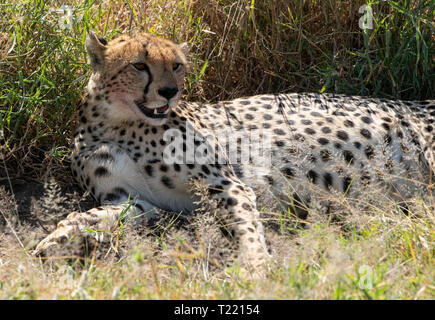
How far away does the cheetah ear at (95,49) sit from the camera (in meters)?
3.28

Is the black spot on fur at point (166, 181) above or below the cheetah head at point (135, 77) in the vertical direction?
below

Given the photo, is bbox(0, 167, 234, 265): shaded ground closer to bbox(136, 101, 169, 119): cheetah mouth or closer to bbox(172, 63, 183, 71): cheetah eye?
bbox(136, 101, 169, 119): cheetah mouth

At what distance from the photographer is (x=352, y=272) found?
2205 mm

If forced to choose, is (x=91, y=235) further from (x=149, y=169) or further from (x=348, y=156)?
(x=348, y=156)

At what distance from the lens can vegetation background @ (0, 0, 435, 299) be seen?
2.21m

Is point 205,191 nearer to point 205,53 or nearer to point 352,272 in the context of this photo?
point 352,272

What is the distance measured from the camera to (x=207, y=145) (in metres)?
3.41

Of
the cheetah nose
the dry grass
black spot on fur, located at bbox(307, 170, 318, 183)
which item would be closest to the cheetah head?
the cheetah nose

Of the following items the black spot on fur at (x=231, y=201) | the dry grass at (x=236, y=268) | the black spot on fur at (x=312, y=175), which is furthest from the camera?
the black spot on fur at (x=312, y=175)

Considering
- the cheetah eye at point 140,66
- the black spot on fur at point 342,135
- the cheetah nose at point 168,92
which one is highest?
the cheetah eye at point 140,66

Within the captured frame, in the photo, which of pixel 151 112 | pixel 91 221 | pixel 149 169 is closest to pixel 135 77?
pixel 151 112

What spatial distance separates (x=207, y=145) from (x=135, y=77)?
548mm

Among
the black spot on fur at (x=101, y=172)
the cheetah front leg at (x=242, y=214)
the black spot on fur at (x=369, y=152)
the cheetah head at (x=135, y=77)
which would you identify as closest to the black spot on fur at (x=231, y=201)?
the cheetah front leg at (x=242, y=214)

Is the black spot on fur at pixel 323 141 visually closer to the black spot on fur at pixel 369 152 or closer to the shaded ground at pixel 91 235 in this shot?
the black spot on fur at pixel 369 152
